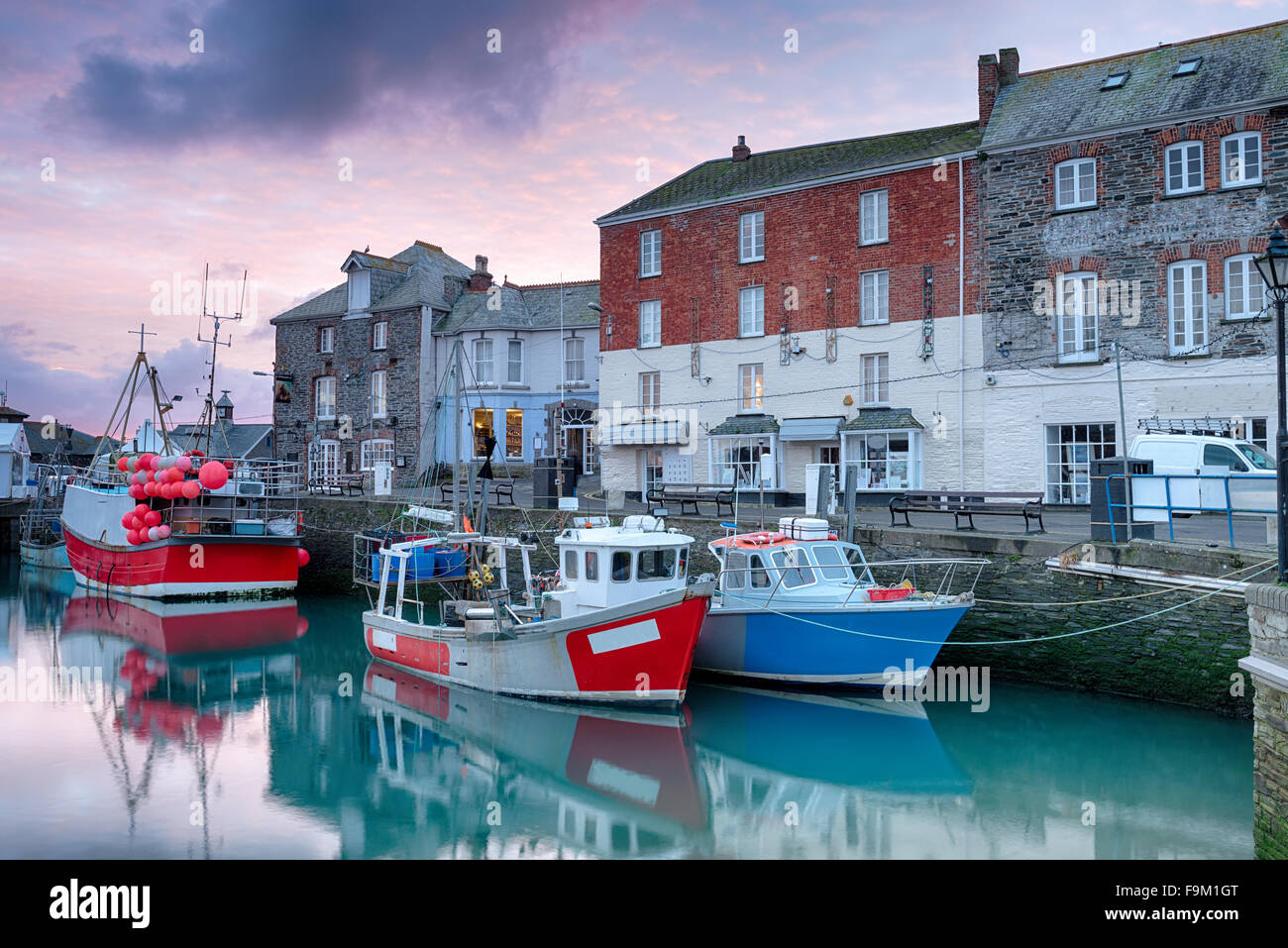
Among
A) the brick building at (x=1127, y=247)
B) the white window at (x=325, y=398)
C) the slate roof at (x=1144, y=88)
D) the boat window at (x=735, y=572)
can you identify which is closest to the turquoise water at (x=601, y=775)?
the boat window at (x=735, y=572)

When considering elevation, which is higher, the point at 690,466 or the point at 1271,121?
the point at 1271,121

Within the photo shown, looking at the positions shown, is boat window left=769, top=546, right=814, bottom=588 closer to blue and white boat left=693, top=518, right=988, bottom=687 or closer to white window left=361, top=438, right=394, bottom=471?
blue and white boat left=693, top=518, right=988, bottom=687

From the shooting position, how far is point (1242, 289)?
2091 cm

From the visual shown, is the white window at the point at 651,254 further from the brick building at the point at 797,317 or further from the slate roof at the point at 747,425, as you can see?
the slate roof at the point at 747,425

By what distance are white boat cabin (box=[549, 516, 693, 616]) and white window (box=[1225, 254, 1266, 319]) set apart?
45.7ft

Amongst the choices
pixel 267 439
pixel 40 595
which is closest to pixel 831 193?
pixel 40 595

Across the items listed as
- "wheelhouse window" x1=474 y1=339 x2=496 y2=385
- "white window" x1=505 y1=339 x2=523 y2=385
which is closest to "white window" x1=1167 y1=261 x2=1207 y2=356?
"white window" x1=505 y1=339 x2=523 y2=385

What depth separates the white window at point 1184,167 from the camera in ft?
70.8

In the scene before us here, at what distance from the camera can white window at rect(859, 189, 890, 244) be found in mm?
25688
